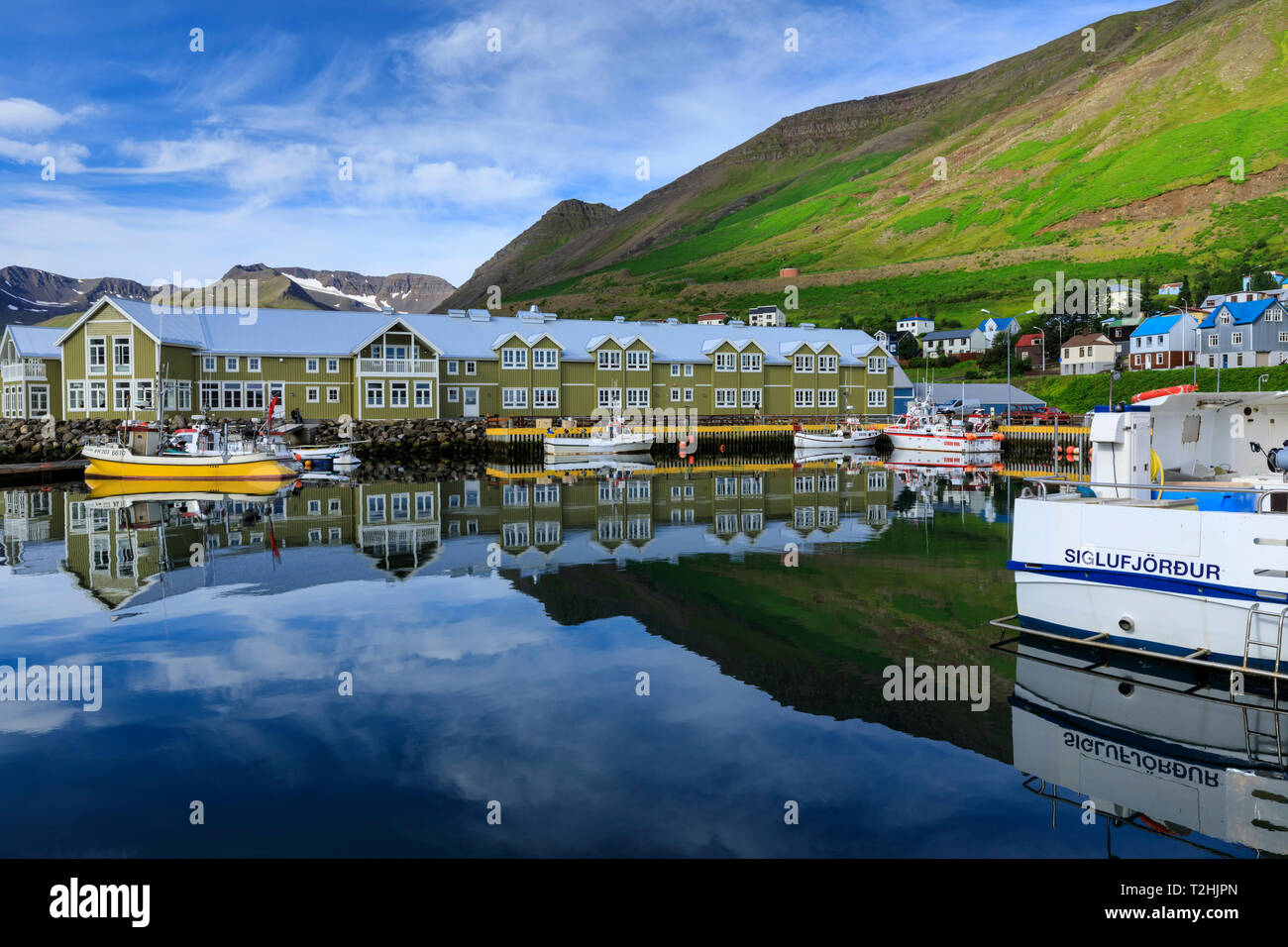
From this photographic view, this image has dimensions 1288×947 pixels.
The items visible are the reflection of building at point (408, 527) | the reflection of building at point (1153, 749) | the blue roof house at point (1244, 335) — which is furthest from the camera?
the blue roof house at point (1244, 335)

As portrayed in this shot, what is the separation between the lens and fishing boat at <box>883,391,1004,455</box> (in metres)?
66.1

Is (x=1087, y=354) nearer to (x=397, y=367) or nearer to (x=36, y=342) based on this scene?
(x=397, y=367)

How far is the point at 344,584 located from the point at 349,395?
172 ft

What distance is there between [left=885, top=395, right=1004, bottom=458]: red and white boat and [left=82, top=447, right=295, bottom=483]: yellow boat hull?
4688 centimetres

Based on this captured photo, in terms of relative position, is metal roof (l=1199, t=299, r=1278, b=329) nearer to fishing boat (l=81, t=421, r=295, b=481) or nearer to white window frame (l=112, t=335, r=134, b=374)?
fishing boat (l=81, t=421, r=295, b=481)

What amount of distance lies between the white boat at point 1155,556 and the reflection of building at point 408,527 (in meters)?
11.6

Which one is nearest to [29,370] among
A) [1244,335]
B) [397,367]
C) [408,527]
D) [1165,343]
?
[397,367]

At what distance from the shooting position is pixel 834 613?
18828 millimetres

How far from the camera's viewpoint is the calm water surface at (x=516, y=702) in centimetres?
935

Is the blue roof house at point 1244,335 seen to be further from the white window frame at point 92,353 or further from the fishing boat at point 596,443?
the white window frame at point 92,353

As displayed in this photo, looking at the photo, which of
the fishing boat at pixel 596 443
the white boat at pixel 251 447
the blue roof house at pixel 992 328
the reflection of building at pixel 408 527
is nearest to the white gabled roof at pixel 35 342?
the white boat at pixel 251 447

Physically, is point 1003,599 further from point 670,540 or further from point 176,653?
point 176,653

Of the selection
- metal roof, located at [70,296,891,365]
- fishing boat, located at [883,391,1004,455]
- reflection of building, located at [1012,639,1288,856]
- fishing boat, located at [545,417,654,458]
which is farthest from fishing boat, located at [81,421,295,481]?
fishing boat, located at [883,391,1004,455]

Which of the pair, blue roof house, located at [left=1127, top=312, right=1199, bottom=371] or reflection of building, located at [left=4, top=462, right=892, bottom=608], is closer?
reflection of building, located at [left=4, top=462, right=892, bottom=608]
